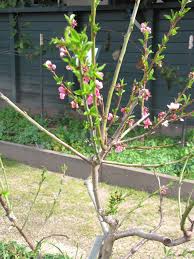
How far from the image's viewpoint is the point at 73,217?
5.07m

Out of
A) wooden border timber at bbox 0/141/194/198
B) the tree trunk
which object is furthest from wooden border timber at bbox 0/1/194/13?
the tree trunk

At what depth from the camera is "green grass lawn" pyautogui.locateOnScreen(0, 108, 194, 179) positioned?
6.07 m

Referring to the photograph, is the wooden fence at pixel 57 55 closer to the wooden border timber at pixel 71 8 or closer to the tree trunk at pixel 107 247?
the wooden border timber at pixel 71 8

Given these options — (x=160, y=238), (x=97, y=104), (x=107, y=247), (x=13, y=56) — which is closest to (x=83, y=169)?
(x=107, y=247)

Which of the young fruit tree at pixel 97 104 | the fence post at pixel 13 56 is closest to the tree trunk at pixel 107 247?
the young fruit tree at pixel 97 104

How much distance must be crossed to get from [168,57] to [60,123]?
7.10 feet

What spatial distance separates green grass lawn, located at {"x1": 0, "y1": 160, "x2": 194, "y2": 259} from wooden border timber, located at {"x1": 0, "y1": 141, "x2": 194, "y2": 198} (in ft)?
0.38

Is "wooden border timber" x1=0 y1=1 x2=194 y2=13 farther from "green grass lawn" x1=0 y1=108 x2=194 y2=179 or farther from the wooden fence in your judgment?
"green grass lawn" x1=0 y1=108 x2=194 y2=179

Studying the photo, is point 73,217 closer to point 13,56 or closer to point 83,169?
point 83,169

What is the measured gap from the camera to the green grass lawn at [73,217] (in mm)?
4410

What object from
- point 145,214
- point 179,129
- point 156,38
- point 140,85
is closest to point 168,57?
point 156,38

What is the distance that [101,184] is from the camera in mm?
6086

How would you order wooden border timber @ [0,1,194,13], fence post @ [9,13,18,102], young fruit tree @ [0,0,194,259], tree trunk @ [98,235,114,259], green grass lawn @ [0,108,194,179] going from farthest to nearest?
fence post @ [9,13,18,102] < wooden border timber @ [0,1,194,13] < green grass lawn @ [0,108,194,179] < tree trunk @ [98,235,114,259] < young fruit tree @ [0,0,194,259]

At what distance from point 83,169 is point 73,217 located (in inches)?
51.5
